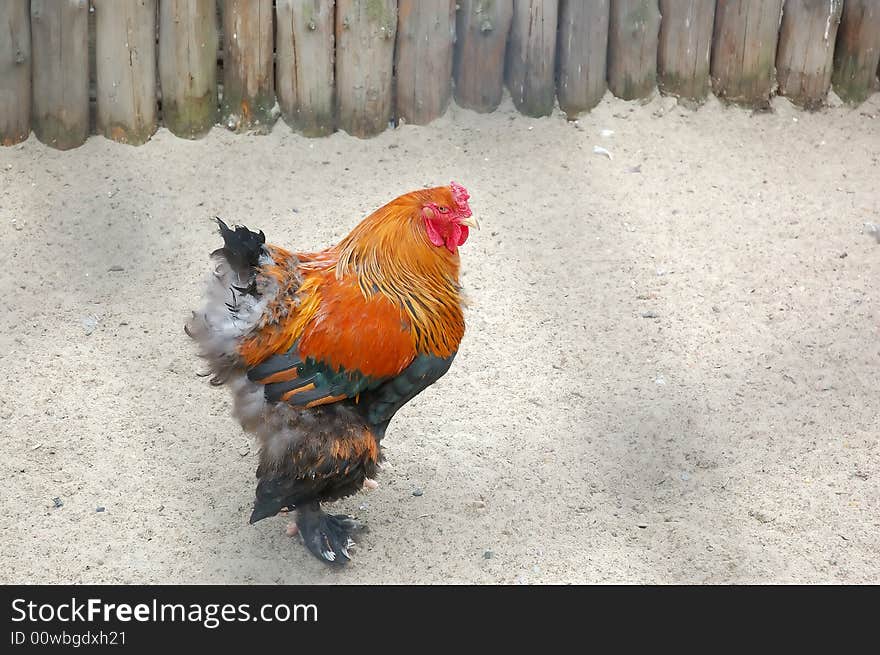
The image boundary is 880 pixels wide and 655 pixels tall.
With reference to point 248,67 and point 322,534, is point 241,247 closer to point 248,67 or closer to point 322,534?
point 322,534

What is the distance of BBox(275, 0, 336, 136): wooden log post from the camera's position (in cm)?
598

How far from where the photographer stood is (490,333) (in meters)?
5.32

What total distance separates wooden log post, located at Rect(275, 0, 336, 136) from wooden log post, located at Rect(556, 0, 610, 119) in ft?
4.28

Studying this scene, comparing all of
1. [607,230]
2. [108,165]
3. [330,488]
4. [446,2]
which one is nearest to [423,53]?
[446,2]

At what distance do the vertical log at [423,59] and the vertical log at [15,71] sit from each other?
6.48 ft

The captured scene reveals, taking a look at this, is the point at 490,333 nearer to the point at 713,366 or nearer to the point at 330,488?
the point at 713,366

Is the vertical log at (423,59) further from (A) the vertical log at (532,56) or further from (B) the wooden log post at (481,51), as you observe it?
(A) the vertical log at (532,56)

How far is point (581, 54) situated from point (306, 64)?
1.55m

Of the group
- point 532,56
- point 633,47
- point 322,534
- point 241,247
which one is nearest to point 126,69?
point 532,56

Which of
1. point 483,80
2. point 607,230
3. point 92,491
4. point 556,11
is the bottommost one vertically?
point 92,491

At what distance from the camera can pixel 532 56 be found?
6246mm

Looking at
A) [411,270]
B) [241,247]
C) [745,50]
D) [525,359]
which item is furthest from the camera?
[745,50]

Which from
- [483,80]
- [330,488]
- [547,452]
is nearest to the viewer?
[330,488]

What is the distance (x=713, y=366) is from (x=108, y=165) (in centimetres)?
335
